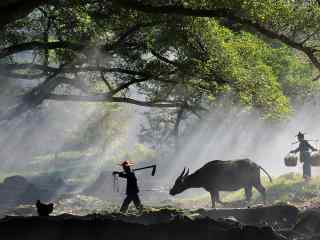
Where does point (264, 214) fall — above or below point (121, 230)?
above

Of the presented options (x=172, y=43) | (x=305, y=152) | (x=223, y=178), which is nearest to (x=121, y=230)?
(x=172, y=43)

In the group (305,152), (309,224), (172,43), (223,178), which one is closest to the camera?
(309,224)

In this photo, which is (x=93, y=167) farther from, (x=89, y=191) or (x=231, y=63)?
(x=231, y=63)

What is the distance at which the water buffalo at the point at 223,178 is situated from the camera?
26859 mm

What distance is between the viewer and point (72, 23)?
73.2ft

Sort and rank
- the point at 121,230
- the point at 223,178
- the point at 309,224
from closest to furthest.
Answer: the point at 121,230 → the point at 309,224 → the point at 223,178

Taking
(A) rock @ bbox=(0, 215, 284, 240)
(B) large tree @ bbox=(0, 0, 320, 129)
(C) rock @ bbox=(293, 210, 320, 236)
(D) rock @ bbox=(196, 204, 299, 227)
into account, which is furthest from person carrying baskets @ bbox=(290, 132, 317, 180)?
(A) rock @ bbox=(0, 215, 284, 240)

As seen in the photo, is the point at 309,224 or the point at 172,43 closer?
the point at 309,224

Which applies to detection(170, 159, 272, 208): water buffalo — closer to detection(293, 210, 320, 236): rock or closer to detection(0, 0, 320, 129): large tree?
detection(0, 0, 320, 129): large tree

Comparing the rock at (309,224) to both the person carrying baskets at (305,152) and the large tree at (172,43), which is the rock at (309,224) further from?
the person carrying baskets at (305,152)

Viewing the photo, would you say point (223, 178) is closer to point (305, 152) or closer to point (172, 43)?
point (305, 152)

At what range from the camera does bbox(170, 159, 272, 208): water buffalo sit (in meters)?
26.9

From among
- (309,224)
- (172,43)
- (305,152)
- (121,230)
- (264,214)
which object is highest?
(172,43)

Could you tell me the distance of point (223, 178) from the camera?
88.1 ft
